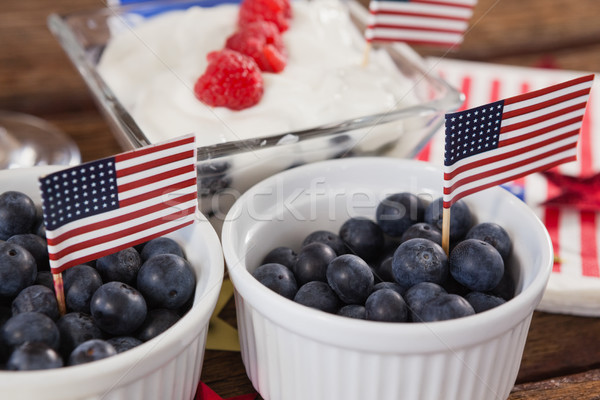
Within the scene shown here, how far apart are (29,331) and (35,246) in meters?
0.18

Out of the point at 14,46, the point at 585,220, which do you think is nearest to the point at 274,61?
the point at 585,220

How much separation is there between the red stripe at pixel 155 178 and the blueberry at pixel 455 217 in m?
0.35

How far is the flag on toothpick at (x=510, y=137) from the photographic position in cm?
81

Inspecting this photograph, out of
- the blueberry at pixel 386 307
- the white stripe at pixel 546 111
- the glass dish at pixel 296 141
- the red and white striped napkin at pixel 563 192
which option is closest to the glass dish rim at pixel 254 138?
the glass dish at pixel 296 141

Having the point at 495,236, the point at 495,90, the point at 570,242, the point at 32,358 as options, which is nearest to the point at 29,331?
the point at 32,358

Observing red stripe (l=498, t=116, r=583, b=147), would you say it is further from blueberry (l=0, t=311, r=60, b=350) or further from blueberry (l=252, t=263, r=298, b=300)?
blueberry (l=0, t=311, r=60, b=350)

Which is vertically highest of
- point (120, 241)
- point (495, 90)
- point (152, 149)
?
point (152, 149)

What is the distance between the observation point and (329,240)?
2.97ft

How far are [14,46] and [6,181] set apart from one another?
940 millimetres

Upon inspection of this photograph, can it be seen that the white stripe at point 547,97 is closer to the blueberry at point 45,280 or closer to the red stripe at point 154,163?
the red stripe at point 154,163

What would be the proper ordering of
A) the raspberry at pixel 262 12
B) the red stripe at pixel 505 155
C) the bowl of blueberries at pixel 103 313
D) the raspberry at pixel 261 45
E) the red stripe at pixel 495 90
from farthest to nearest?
the red stripe at pixel 495 90
the raspberry at pixel 262 12
the raspberry at pixel 261 45
the red stripe at pixel 505 155
the bowl of blueberries at pixel 103 313

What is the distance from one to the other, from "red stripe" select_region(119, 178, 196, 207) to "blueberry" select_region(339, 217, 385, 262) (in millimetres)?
247

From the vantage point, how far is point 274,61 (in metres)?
1.21

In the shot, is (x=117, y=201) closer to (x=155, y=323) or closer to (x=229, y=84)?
(x=155, y=323)
